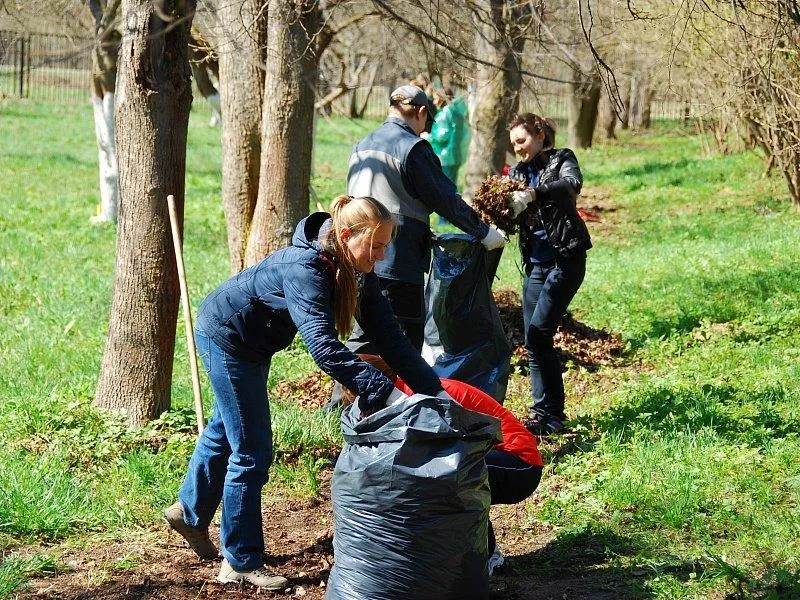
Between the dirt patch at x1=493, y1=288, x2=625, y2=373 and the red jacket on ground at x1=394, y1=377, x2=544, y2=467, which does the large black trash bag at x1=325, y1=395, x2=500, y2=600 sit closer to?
the red jacket on ground at x1=394, y1=377, x2=544, y2=467

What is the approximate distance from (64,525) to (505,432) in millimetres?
2058

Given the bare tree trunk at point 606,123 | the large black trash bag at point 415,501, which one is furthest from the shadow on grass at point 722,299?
the bare tree trunk at point 606,123

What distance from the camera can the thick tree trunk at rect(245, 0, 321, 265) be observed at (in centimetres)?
709

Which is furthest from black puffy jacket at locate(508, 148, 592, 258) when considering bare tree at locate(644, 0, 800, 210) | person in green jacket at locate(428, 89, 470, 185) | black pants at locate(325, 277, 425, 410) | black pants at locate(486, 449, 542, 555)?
person in green jacket at locate(428, 89, 470, 185)

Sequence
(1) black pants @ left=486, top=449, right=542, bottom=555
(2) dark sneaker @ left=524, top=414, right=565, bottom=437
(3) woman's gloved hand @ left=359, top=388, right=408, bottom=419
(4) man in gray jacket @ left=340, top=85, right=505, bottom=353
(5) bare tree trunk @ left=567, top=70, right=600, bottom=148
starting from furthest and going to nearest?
(5) bare tree trunk @ left=567, top=70, right=600, bottom=148
(2) dark sneaker @ left=524, top=414, right=565, bottom=437
(4) man in gray jacket @ left=340, top=85, right=505, bottom=353
(1) black pants @ left=486, top=449, right=542, bottom=555
(3) woman's gloved hand @ left=359, top=388, right=408, bottom=419

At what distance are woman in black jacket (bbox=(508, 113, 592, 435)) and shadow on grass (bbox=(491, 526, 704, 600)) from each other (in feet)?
4.71

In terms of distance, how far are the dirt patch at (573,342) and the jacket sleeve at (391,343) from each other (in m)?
3.21

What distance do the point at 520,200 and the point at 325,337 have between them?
240 cm

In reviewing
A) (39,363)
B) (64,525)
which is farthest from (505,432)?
(39,363)

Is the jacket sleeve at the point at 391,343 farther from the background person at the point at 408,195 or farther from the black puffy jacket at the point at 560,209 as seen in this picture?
the black puffy jacket at the point at 560,209

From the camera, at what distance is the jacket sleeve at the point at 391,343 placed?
360cm

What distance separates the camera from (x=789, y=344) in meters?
6.73

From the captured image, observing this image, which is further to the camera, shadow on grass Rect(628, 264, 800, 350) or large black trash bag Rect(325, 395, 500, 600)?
shadow on grass Rect(628, 264, 800, 350)

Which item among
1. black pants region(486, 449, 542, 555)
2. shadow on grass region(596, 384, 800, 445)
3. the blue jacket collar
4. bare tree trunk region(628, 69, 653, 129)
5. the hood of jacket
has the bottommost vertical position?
shadow on grass region(596, 384, 800, 445)
